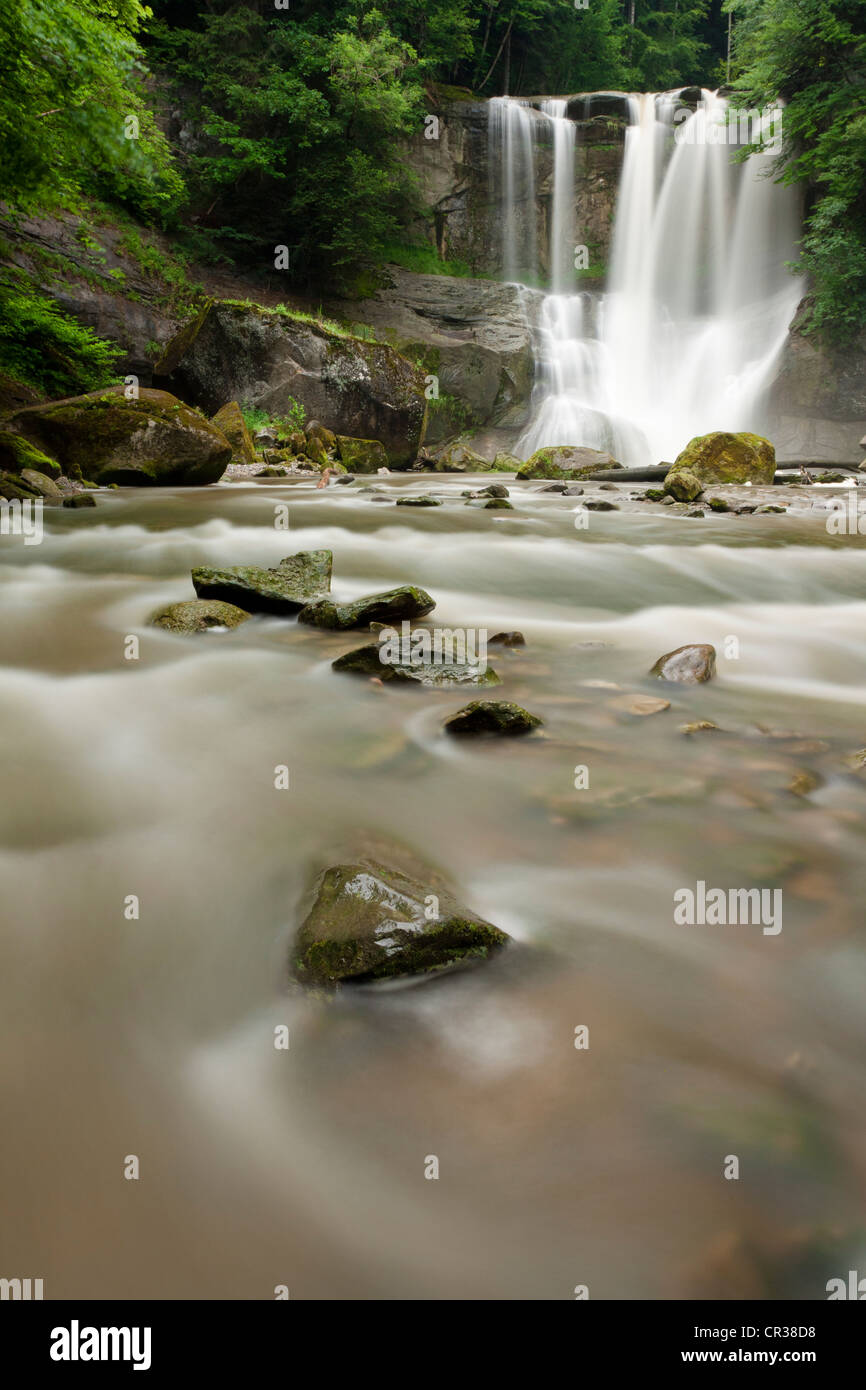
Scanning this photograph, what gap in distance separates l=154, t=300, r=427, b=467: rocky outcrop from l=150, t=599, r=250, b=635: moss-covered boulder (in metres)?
13.7

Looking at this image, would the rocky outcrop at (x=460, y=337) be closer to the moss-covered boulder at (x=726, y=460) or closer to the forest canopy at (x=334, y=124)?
the forest canopy at (x=334, y=124)

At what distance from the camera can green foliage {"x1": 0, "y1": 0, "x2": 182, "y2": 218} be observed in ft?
25.2

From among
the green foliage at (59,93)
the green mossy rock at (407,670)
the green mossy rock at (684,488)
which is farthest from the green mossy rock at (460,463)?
the green mossy rock at (407,670)

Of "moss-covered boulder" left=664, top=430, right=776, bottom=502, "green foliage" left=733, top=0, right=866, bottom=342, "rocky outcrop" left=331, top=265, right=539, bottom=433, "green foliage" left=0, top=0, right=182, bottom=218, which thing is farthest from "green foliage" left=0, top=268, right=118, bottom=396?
"green foliage" left=733, top=0, right=866, bottom=342

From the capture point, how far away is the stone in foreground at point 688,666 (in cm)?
336

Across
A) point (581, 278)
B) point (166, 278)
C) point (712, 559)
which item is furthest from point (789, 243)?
point (712, 559)

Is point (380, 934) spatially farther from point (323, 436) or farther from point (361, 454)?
point (361, 454)

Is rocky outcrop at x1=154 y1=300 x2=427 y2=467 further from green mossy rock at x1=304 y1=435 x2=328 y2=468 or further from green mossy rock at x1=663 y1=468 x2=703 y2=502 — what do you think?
green mossy rock at x1=663 y1=468 x2=703 y2=502

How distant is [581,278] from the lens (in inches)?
1182

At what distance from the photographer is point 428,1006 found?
4.63ft

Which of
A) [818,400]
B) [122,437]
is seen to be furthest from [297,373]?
[818,400]

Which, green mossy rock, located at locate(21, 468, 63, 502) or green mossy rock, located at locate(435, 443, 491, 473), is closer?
green mossy rock, located at locate(21, 468, 63, 502)

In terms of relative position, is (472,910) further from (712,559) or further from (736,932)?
(712,559)

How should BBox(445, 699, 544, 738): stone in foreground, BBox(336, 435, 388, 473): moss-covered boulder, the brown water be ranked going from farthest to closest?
BBox(336, 435, 388, 473): moss-covered boulder
BBox(445, 699, 544, 738): stone in foreground
the brown water
